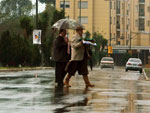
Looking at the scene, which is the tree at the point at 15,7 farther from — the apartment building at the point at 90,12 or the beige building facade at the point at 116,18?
the beige building facade at the point at 116,18

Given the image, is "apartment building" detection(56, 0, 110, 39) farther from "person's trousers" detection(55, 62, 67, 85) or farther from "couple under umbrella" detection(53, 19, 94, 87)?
"person's trousers" detection(55, 62, 67, 85)

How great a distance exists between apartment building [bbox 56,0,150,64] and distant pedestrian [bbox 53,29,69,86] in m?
78.2

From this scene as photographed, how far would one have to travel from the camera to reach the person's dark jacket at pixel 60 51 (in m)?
18.1

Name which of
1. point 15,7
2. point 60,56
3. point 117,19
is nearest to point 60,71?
point 60,56

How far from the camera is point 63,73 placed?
1830 cm

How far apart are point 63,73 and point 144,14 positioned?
110878 mm

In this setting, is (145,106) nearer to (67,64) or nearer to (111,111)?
(111,111)

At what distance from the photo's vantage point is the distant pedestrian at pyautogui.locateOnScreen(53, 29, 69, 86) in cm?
1809

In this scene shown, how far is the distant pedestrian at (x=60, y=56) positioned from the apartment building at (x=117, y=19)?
78203 millimetres

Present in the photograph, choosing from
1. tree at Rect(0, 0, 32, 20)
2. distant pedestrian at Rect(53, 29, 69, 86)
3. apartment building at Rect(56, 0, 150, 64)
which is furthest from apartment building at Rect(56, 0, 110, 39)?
distant pedestrian at Rect(53, 29, 69, 86)

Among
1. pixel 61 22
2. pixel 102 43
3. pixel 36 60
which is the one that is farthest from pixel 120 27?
pixel 61 22

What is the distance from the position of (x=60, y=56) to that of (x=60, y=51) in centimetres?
23

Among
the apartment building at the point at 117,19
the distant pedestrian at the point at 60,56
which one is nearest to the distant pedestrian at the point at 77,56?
the distant pedestrian at the point at 60,56

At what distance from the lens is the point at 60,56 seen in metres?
18.1
